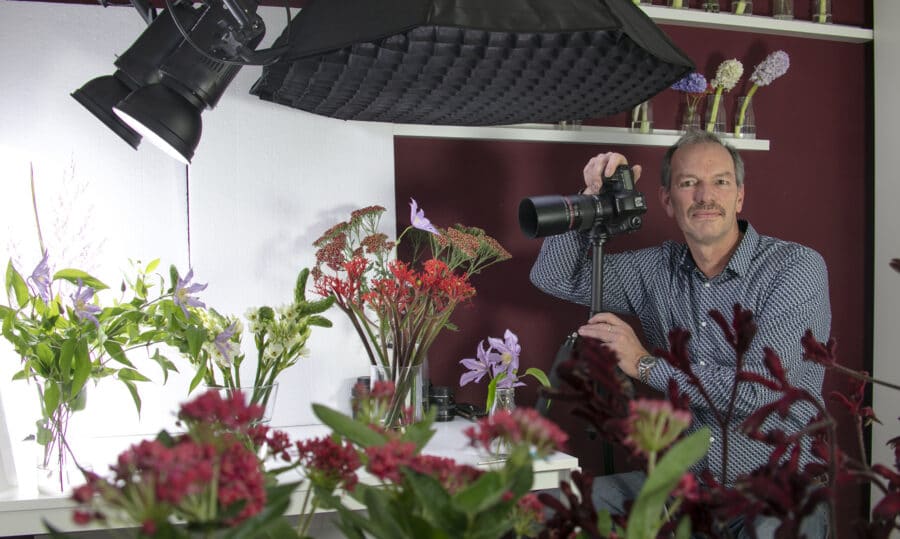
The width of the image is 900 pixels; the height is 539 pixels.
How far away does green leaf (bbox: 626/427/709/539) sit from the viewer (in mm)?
396

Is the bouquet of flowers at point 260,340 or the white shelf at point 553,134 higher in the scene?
the white shelf at point 553,134

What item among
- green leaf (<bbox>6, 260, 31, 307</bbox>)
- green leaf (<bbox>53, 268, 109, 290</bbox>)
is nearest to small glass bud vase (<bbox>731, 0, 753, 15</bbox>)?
green leaf (<bbox>53, 268, 109, 290</bbox>)

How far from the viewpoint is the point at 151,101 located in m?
1.44

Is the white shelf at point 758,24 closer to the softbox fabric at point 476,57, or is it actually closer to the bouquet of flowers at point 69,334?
the softbox fabric at point 476,57

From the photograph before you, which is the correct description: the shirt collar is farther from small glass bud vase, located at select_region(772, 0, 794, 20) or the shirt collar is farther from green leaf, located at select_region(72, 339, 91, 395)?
green leaf, located at select_region(72, 339, 91, 395)

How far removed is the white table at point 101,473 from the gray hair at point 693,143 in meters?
0.93

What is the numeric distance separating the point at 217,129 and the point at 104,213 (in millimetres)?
337

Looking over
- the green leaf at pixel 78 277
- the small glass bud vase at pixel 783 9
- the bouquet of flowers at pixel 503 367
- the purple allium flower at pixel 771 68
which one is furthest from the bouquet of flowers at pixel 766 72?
the green leaf at pixel 78 277

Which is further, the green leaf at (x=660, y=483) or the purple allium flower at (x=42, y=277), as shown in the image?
the purple allium flower at (x=42, y=277)

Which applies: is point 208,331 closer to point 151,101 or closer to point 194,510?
point 151,101

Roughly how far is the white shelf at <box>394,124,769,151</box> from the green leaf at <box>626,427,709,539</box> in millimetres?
1932

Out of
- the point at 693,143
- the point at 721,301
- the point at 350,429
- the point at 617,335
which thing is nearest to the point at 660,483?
the point at 350,429

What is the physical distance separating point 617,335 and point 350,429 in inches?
61.9

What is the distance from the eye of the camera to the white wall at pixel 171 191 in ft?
6.56
